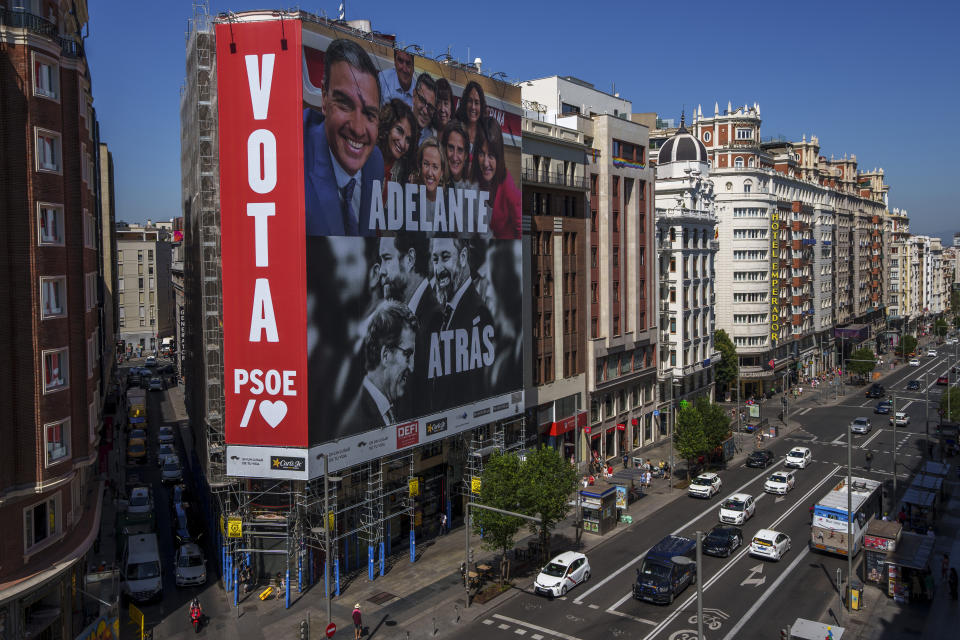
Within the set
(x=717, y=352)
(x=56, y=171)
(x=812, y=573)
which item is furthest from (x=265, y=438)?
(x=717, y=352)

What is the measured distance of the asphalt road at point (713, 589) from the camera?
4291cm

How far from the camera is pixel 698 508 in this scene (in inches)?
2584

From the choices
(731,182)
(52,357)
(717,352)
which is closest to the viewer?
(52,357)

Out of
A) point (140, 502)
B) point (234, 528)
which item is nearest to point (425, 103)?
point (234, 528)

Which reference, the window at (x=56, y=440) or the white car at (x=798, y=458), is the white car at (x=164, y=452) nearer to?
the window at (x=56, y=440)

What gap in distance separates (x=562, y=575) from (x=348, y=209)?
26475 millimetres

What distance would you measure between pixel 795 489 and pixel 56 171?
213 ft

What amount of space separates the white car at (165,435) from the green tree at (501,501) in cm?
5172

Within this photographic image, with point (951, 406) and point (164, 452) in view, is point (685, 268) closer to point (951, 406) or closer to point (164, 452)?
point (951, 406)

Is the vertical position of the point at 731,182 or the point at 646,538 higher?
the point at 731,182

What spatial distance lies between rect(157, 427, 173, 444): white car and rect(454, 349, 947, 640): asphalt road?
55.1 meters

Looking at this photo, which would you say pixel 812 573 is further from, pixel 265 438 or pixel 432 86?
pixel 432 86

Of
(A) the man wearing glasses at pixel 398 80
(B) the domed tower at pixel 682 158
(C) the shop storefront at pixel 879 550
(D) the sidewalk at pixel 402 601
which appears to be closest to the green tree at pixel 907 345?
(B) the domed tower at pixel 682 158

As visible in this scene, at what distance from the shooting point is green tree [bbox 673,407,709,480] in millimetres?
70438
